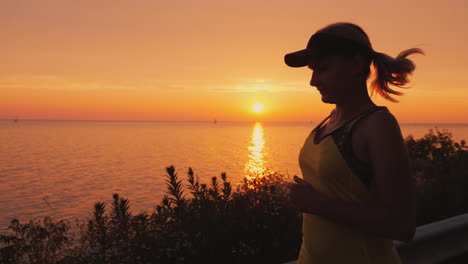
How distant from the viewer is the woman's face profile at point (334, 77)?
Result: 5.99 feet

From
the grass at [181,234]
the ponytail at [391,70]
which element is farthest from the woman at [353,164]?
the grass at [181,234]

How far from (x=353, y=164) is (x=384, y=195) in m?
0.19

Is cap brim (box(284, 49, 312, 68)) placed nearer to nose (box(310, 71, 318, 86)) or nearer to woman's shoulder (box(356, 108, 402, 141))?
nose (box(310, 71, 318, 86))

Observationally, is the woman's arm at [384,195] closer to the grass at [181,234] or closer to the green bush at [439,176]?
the grass at [181,234]

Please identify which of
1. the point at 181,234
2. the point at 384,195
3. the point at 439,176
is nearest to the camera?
the point at 384,195

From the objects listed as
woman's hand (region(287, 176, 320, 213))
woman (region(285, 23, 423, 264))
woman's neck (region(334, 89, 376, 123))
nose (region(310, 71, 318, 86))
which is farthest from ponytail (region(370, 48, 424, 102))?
woman's hand (region(287, 176, 320, 213))

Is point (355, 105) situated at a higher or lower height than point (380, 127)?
higher

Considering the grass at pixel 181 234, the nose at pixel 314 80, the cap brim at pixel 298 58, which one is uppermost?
the cap brim at pixel 298 58

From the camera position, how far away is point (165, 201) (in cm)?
481

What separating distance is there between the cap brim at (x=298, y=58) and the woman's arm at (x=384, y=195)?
0.57 metres

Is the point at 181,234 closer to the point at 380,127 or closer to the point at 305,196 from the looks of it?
the point at 305,196

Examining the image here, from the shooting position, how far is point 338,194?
177cm

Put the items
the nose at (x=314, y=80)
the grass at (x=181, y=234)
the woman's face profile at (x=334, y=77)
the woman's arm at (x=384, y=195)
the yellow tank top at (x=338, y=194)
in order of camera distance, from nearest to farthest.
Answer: the woman's arm at (x=384, y=195)
the yellow tank top at (x=338, y=194)
the woman's face profile at (x=334, y=77)
the nose at (x=314, y=80)
the grass at (x=181, y=234)

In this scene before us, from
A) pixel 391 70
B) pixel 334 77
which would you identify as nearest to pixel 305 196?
pixel 334 77
